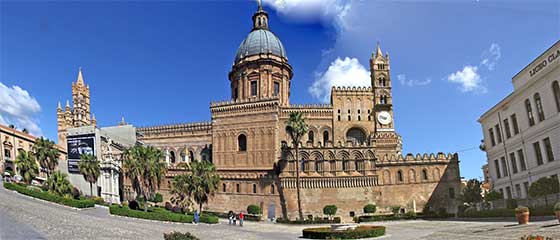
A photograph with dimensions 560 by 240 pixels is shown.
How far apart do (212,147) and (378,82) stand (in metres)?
28.8

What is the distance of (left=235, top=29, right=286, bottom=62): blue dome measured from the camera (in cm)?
7418

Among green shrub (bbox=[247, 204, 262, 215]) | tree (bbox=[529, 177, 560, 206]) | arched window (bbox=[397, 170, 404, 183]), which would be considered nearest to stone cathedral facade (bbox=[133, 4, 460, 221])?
arched window (bbox=[397, 170, 404, 183])

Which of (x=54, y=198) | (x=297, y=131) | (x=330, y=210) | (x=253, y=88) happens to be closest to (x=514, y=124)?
(x=330, y=210)

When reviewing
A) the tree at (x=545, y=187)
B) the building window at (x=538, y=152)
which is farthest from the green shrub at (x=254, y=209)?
the tree at (x=545, y=187)

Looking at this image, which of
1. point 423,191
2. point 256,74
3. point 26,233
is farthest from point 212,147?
point 26,233

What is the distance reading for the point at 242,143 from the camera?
67.6m

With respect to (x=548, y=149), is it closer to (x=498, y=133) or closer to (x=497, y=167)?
(x=498, y=133)

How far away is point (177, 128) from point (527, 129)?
179 ft

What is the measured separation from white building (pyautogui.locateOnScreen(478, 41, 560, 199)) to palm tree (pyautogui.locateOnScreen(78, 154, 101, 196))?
47.5 metres

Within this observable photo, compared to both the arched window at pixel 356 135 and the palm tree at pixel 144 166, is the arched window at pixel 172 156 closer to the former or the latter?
the palm tree at pixel 144 166

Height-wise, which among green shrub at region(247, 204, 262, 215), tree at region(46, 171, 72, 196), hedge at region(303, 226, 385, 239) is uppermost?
tree at region(46, 171, 72, 196)

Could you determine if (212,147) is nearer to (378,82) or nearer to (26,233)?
(378,82)

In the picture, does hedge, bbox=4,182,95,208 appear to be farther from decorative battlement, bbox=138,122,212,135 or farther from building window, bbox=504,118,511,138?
building window, bbox=504,118,511,138

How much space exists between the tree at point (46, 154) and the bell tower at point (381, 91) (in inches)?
1812
